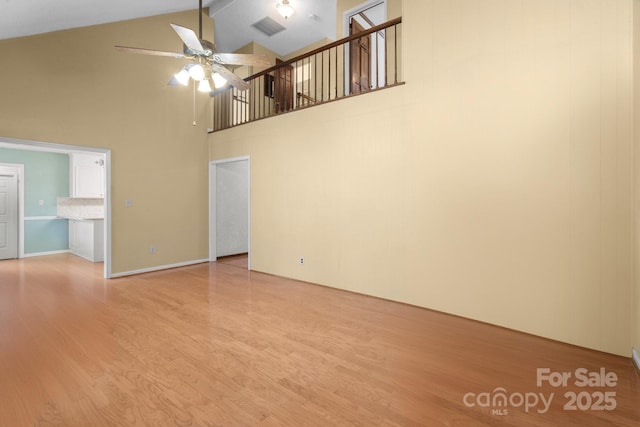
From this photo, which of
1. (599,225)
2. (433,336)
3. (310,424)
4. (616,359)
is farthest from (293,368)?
(599,225)

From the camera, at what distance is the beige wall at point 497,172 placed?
237cm

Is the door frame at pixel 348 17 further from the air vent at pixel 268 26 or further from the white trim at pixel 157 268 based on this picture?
the white trim at pixel 157 268

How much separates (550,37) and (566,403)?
9.27 ft

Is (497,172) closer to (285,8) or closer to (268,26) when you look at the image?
(285,8)

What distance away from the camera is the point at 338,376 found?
205 cm

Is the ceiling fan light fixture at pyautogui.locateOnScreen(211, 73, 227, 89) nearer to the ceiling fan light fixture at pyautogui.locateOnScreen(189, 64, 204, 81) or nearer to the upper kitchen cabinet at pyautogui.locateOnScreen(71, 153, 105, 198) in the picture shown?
the ceiling fan light fixture at pyautogui.locateOnScreen(189, 64, 204, 81)

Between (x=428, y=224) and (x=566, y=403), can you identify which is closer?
(x=566, y=403)

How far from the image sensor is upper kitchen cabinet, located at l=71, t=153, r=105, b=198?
7.27 meters

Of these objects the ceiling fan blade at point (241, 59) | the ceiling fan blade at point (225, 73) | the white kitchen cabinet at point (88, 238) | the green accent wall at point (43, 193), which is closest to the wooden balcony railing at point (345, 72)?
the ceiling fan blade at point (225, 73)

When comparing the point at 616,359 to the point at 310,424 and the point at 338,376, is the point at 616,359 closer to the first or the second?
the point at 338,376

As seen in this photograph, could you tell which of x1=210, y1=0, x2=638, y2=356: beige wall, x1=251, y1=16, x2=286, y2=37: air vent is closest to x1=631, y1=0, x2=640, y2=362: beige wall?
x1=210, y1=0, x2=638, y2=356: beige wall

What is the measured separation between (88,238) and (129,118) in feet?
10.5

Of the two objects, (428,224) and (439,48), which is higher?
(439,48)

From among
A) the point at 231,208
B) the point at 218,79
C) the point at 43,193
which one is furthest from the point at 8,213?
the point at 218,79
